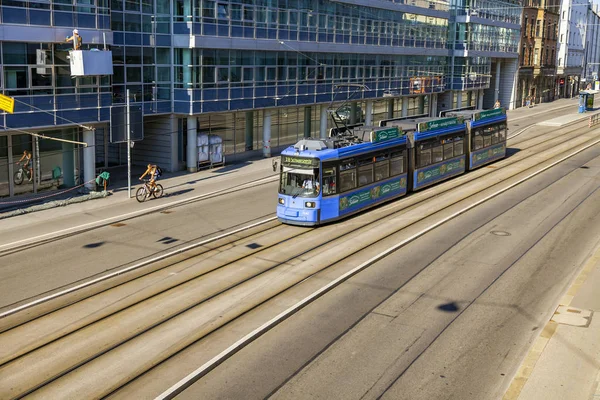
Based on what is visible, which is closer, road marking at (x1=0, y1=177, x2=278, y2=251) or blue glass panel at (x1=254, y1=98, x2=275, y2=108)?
road marking at (x1=0, y1=177, x2=278, y2=251)

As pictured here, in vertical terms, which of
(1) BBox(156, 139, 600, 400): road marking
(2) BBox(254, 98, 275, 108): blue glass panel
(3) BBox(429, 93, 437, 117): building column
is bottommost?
(1) BBox(156, 139, 600, 400): road marking

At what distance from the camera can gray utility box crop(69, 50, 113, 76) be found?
31297 mm

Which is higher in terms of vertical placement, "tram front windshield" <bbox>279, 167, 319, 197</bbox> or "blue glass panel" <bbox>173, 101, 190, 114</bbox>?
"blue glass panel" <bbox>173, 101, 190, 114</bbox>

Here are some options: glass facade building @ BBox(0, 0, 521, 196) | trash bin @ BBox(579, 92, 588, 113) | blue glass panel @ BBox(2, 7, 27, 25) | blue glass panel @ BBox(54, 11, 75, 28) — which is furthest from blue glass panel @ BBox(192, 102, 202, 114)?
trash bin @ BBox(579, 92, 588, 113)

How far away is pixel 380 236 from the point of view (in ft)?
81.4

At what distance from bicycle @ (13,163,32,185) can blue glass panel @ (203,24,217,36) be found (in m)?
12.8

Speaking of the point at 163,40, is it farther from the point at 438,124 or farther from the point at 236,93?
the point at 438,124

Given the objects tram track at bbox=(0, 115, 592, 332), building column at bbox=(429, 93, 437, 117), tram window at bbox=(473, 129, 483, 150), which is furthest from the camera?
building column at bbox=(429, 93, 437, 117)

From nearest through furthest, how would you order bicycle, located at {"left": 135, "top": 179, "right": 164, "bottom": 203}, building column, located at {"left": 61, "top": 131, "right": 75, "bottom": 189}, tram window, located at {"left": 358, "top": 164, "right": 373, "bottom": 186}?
tram window, located at {"left": 358, "top": 164, "right": 373, "bottom": 186}, bicycle, located at {"left": 135, "top": 179, "right": 164, "bottom": 203}, building column, located at {"left": 61, "top": 131, "right": 75, "bottom": 189}

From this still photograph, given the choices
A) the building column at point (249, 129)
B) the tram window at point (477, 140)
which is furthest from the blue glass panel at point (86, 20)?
the tram window at point (477, 140)

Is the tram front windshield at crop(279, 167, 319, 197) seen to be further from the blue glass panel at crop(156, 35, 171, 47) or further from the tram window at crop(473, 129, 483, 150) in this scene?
the tram window at crop(473, 129, 483, 150)

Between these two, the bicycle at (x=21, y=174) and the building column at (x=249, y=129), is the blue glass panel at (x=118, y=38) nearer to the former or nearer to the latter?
the bicycle at (x=21, y=174)

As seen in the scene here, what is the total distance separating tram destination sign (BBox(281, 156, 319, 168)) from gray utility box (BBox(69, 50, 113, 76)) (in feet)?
37.7

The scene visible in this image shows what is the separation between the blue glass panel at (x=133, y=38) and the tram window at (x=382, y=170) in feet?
52.1
